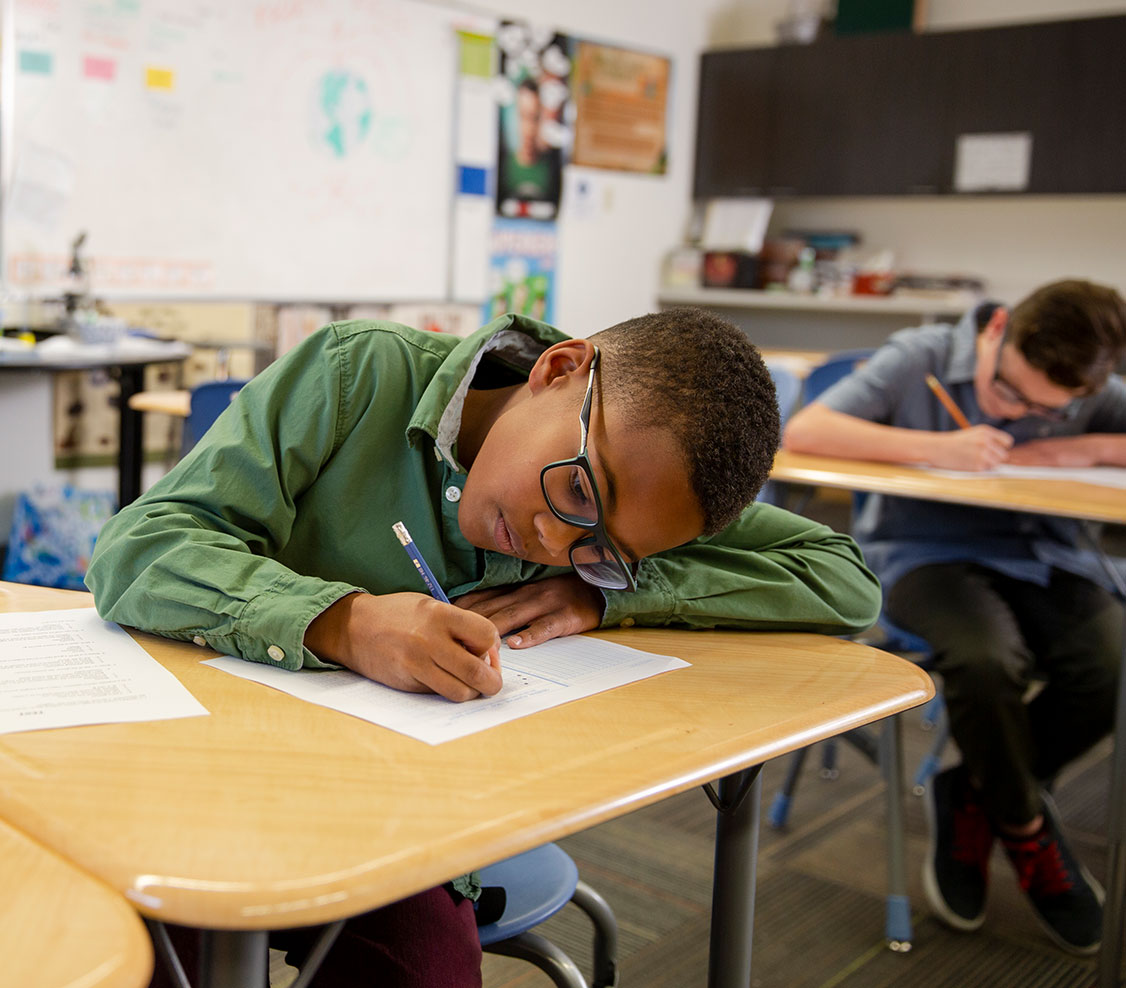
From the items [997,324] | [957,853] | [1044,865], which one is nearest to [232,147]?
[997,324]

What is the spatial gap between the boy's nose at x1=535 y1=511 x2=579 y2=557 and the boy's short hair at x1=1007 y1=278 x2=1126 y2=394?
4.42 ft

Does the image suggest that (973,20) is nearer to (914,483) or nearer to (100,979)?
(914,483)

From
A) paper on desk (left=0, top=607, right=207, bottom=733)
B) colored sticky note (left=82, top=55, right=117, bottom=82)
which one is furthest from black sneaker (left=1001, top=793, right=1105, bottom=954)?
colored sticky note (left=82, top=55, right=117, bottom=82)

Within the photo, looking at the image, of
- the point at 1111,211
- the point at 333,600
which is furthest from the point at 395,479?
the point at 1111,211

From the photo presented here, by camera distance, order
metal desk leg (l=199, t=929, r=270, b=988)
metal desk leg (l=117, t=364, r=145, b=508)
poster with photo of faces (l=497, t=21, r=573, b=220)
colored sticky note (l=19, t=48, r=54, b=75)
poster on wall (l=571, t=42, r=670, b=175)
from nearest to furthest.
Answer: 1. metal desk leg (l=199, t=929, r=270, b=988)
2. metal desk leg (l=117, t=364, r=145, b=508)
3. colored sticky note (l=19, t=48, r=54, b=75)
4. poster with photo of faces (l=497, t=21, r=573, b=220)
5. poster on wall (l=571, t=42, r=670, b=175)

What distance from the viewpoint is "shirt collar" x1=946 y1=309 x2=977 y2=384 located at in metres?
2.22

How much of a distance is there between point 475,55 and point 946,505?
11.6 ft

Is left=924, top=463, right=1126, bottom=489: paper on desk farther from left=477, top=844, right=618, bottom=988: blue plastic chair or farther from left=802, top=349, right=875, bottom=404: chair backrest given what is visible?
left=477, top=844, right=618, bottom=988: blue plastic chair

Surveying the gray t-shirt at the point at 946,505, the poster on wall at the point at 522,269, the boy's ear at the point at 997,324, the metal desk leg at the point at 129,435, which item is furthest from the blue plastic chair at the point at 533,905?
the poster on wall at the point at 522,269

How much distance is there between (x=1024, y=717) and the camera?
1898mm

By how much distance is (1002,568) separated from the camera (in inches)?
82.0

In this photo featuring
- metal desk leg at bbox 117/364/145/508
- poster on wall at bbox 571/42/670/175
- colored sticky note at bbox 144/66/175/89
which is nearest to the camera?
metal desk leg at bbox 117/364/145/508

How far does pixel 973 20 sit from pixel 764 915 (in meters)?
4.72

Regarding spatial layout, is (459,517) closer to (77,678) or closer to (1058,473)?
(77,678)
